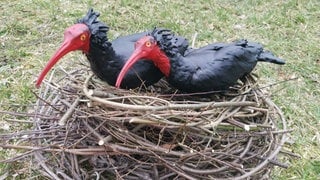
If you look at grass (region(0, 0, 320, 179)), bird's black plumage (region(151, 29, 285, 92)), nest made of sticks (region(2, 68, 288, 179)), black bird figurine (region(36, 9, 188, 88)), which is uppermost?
black bird figurine (region(36, 9, 188, 88))

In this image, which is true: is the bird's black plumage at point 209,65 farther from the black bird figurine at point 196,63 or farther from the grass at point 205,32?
the grass at point 205,32

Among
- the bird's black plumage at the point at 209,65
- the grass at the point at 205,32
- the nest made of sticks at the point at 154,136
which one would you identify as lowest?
the grass at the point at 205,32

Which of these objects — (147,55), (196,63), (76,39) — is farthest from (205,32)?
(76,39)

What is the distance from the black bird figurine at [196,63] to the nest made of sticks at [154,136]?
2.5 inches

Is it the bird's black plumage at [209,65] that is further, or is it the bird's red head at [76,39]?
the bird's black plumage at [209,65]

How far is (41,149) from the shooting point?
1.78 meters

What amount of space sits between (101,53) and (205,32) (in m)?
1.54

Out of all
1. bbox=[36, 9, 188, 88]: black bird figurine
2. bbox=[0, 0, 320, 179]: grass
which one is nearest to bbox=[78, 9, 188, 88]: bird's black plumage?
bbox=[36, 9, 188, 88]: black bird figurine

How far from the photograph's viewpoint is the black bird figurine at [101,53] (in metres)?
1.72

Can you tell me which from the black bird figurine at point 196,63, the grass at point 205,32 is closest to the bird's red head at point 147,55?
the black bird figurine at point 196,63

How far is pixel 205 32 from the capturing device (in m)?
3.21

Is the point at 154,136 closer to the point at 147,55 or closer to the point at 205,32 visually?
the point at 147,55

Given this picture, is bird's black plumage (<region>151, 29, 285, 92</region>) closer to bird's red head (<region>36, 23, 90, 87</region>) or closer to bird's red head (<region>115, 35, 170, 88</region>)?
bird's red head (<region>115, 35, 170, 88</region>)

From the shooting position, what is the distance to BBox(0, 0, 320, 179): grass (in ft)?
8.17
